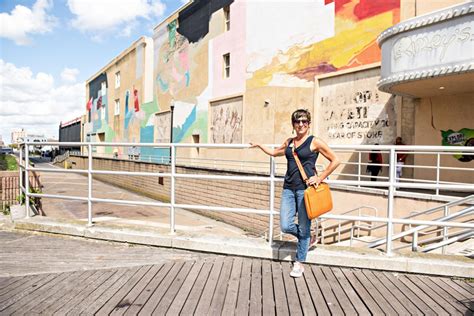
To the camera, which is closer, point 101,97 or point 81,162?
point 81,162

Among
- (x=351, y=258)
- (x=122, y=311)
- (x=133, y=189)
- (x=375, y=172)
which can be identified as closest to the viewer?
(x=122, y=311)

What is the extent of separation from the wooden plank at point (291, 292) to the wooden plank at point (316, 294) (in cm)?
14

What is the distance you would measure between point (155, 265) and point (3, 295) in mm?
1365

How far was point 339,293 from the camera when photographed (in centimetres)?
294

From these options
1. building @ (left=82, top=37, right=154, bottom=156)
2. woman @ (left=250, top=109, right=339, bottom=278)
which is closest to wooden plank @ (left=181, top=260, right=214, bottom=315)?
woman @ (left=250, top=109, right=339, bottom=278)

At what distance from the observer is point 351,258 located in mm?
3555

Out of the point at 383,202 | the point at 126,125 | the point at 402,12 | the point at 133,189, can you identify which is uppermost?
the point at 402,12

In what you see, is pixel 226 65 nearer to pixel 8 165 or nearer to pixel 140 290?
pixel 8 165

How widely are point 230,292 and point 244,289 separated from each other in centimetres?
14

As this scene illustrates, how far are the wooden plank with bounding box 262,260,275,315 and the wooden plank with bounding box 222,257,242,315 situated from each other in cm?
25

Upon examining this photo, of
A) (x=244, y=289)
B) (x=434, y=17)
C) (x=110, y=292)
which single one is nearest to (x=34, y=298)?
(x=110, y=292)

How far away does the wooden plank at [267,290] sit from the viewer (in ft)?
8.71

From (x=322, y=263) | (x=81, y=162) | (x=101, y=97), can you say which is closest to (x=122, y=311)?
(x=322, y=263)

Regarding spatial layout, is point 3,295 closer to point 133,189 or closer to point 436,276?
point 436,276
